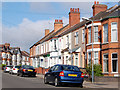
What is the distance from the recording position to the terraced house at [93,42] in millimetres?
25734

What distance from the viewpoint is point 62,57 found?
39125mm

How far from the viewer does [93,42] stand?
93.7ft

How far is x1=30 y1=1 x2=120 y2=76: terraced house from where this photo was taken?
84.4ft

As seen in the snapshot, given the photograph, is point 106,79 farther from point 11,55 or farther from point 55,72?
point 11,55

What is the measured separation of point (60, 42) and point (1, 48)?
202ft

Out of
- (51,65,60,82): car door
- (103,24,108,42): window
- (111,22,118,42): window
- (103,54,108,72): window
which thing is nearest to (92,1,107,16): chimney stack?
(103,24,108,42): window

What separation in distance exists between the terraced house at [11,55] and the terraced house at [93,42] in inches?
2201

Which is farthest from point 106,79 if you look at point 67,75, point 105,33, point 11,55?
point 11,55

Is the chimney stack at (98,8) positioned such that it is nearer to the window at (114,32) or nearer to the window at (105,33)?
the window at (105,33)

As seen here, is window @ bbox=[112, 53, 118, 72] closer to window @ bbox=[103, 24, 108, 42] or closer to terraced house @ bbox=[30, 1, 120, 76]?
terraced house @ bbox=[30, 1, 120, 76]

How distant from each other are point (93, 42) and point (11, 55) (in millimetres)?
85809

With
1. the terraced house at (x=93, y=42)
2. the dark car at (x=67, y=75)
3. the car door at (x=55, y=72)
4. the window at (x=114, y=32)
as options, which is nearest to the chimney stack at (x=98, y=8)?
the terraced house at (x=93, y=42)

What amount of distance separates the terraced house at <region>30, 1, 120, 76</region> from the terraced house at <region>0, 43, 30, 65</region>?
183 feet

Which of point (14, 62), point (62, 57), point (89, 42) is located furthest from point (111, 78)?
point (14, 62)
